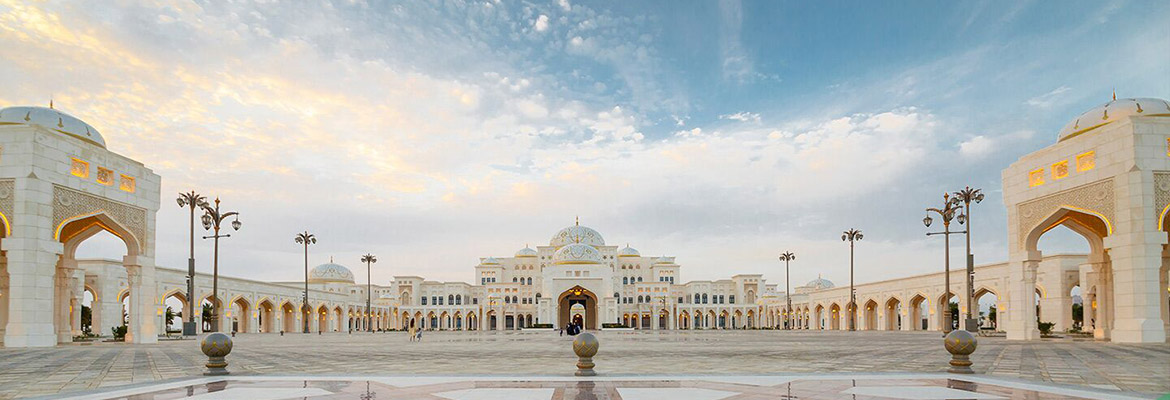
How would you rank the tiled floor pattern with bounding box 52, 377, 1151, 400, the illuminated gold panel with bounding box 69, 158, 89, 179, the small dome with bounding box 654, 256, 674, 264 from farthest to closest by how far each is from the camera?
the small dome with bounding box 654, 256, 674, 264 → the illuminated gold panel with bounding box 69, 158, 89, 179 → the tiled floor pattern with bounding box 52, 377, 1151, 400

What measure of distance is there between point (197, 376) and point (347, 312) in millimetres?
63848

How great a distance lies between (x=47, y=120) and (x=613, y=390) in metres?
23.5

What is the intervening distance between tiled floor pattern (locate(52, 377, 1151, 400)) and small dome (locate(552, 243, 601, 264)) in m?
63.4

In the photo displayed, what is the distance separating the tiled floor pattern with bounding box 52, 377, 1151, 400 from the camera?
27.5ft

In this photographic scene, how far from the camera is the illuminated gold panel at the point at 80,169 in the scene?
23.2m

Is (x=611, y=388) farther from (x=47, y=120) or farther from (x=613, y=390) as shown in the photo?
(x=47, y=120)

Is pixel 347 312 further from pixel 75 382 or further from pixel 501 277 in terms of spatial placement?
pixel 75 382

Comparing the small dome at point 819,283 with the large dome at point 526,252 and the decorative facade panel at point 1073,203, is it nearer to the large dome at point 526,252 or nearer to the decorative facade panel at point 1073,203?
the large dome at point 526,252

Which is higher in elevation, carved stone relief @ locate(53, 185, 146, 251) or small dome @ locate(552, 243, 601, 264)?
carved stone relief @ locate(53, 185, 146, 251)

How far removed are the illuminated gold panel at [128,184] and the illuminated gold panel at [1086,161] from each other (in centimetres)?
3098

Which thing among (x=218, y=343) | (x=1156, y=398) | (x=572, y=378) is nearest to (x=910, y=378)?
(x=1156, y=398)

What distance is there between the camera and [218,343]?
11.6 m

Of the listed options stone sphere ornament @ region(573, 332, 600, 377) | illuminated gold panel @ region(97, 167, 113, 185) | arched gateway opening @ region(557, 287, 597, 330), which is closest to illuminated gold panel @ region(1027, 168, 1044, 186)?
stone sphere ornament @ region(573, 332, 600, 377)

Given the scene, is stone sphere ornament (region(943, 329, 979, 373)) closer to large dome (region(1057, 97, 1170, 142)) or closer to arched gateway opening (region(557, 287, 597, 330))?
large dome (region(1057, 97, 1170, 142))
